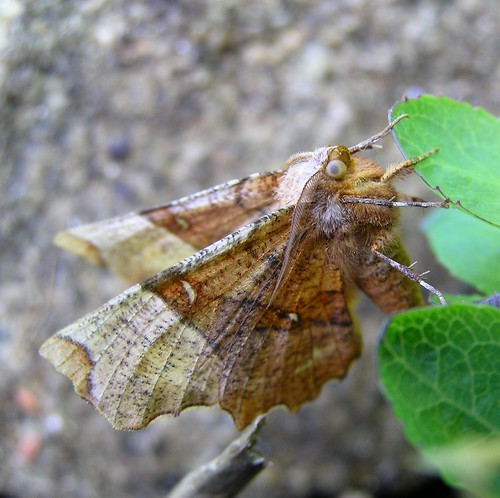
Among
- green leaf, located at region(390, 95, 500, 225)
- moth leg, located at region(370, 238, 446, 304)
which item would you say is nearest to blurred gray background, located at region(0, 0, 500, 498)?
moth leg, located at region(370, 238, 446, 304)

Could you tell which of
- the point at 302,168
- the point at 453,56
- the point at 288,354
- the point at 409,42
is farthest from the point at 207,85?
the point at 288,354

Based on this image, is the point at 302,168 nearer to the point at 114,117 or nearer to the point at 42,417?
the point at 114,117

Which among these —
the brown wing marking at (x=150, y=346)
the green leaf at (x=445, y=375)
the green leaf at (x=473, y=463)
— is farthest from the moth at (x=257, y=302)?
the green leaf at (x=473, y=463)

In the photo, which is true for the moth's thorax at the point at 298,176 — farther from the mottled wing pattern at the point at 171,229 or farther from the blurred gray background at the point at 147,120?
the blurred gray background at the point at 147,120

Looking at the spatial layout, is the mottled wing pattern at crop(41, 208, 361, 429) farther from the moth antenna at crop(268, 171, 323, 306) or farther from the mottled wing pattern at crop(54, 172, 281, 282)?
the mottled wing pattern at crop(54, 172, 281, 282)

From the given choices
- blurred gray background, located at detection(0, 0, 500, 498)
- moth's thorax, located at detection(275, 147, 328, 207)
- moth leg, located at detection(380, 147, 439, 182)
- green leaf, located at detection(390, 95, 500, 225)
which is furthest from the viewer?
blurred gray background, located at detection(0, 0, 500, 498)

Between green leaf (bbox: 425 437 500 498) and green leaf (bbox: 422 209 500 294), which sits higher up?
green leaf (bbox: 422 209 500 294)
